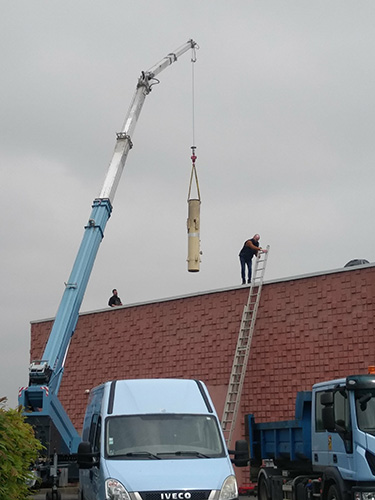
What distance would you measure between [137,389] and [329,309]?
10.9m

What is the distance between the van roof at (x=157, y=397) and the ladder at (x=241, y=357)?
10.5 m

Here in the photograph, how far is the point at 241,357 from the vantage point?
2452 centimetres

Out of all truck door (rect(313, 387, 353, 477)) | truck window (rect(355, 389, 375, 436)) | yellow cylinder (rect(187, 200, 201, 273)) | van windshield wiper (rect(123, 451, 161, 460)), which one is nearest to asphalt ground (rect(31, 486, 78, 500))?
yellow cylinder (rect(187, 200, 201, 273))

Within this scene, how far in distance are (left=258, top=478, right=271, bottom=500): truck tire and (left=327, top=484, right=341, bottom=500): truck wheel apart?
3.37 m

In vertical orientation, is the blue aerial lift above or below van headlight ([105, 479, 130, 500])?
above

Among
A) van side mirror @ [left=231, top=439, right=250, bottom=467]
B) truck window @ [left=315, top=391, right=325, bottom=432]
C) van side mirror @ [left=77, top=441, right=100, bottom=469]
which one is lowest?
van side mirror @ [left=77, top=441, right=100, bottom=469]

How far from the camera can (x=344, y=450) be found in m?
13.5

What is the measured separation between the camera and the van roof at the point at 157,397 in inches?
490

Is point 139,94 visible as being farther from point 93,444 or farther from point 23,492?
point 23,492

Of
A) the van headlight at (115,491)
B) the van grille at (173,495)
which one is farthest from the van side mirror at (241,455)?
the van headlight at (115,491)

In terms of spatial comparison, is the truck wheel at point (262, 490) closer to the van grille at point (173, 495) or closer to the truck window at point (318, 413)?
the truck window at point (318, 413)

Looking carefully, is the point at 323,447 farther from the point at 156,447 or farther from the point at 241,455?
the point at 156,447

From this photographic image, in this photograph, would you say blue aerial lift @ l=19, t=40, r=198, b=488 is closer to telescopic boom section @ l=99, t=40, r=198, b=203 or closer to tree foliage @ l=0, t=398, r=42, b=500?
telescopic boom section @ l=99, t=40, r=198, b=203

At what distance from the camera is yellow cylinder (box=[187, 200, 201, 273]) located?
24.0 meters
